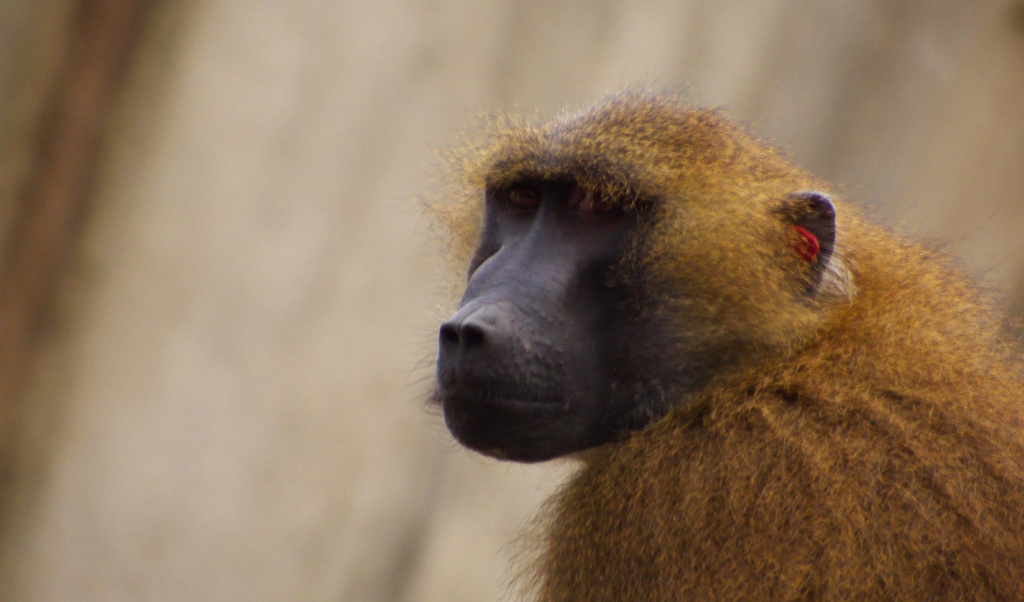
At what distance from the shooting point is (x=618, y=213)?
241cm

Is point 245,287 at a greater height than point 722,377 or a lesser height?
lesser

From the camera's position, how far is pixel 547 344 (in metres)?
2.20

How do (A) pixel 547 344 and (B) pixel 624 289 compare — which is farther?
(B) pixel 624 289

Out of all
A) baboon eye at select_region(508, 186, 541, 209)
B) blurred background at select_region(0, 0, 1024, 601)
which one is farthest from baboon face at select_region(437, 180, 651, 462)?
blurred background at select_region(0, 0, 1024, 601)

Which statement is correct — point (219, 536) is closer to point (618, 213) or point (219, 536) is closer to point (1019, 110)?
point (618, 213)

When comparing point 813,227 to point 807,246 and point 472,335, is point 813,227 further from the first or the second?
point 472,335

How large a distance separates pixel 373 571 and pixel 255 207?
1.68 m

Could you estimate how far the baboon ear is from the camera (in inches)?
93.0

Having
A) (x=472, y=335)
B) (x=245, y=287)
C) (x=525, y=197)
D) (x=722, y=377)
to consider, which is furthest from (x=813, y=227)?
(x=245, y=287)

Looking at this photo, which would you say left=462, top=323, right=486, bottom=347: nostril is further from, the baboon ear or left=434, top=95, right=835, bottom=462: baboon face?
the baboon ear

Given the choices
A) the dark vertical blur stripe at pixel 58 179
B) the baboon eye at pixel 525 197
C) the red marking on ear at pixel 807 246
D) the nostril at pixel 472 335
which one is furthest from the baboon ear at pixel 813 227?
the dark vertical blur stripe at pixel 58 179

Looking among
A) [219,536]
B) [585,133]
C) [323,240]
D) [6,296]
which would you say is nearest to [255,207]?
[323,240]

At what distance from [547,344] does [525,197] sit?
19.5 inches

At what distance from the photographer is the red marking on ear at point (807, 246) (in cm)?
237
